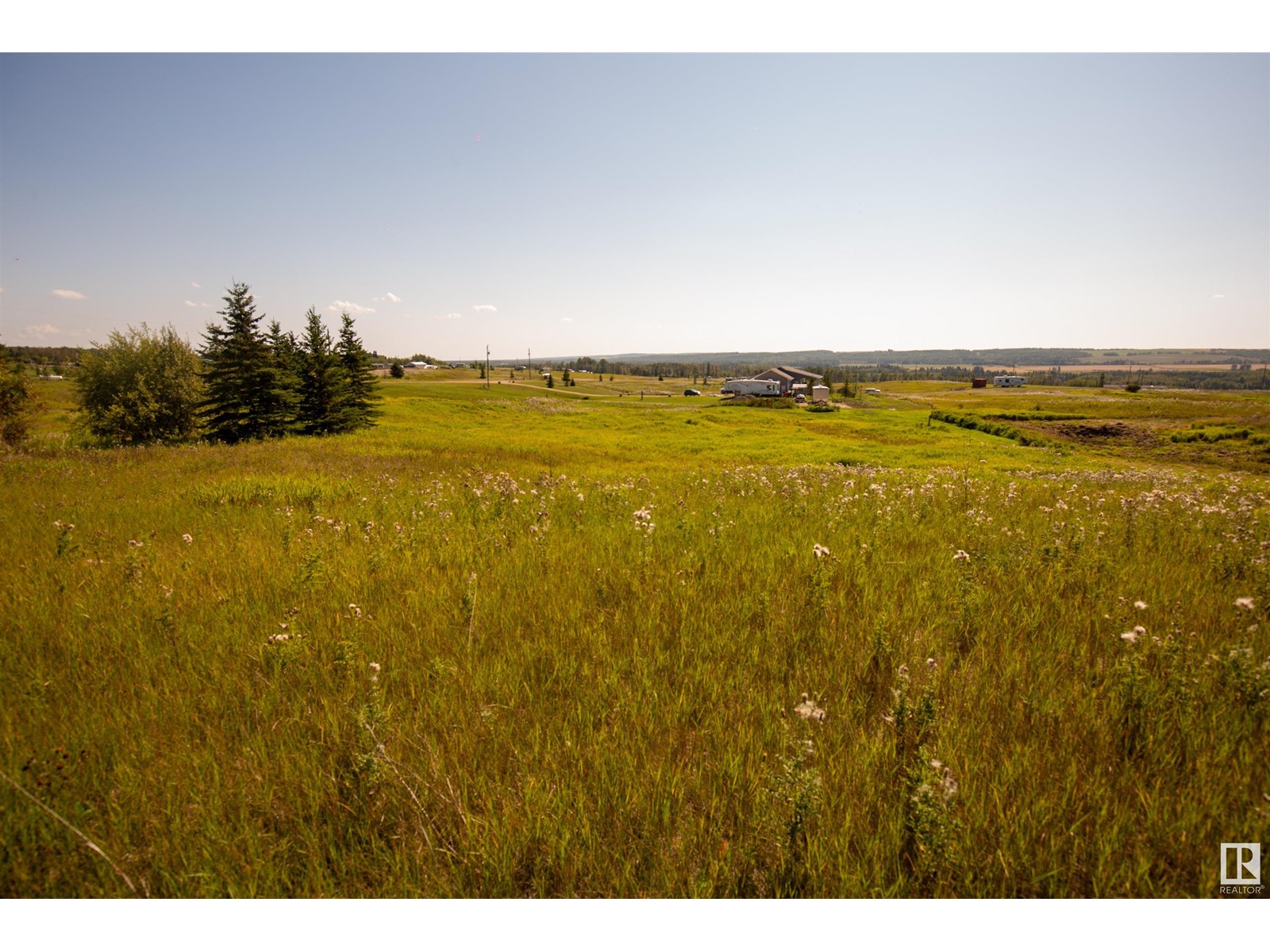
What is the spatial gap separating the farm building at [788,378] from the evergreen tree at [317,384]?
291ft

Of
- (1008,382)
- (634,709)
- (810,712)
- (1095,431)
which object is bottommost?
(634,709)

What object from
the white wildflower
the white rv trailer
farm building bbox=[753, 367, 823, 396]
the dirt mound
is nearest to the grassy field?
the white wildflower

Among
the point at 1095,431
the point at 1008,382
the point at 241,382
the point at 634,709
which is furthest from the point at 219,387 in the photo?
the point at 1008,382

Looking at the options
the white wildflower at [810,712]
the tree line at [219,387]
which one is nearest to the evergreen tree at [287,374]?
the tree line at [219,387]

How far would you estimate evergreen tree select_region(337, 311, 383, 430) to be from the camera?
1583 inches

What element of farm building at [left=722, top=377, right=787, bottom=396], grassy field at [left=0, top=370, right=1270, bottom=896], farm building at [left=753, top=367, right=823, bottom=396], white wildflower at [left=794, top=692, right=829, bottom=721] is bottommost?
grassy field at [left=0, top=370, right=1270, bottom=896]

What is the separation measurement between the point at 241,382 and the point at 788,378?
106813mm

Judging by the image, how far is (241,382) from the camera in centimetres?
3291

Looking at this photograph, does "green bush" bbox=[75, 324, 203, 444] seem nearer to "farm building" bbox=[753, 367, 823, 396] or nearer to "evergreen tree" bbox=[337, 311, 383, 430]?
"evergreen tree" bbox=[337, 311, 383, 430]

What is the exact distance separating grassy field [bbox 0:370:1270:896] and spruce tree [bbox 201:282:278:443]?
32152 mm

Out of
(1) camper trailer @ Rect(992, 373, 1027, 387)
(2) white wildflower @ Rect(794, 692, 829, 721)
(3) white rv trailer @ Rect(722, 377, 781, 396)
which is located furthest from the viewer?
(1) camper trailer @ Rect(992, 373, 1027, 387)

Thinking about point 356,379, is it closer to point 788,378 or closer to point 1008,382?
point 788,378

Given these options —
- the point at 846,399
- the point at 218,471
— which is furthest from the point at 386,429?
the point at 846,399

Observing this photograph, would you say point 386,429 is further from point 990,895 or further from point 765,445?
point 990,895
